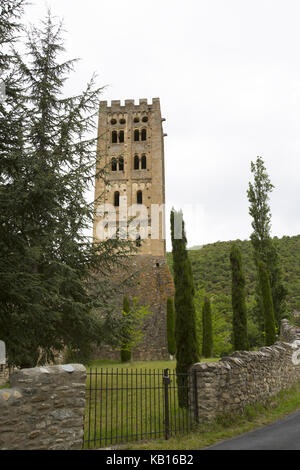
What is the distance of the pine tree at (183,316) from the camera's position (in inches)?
385

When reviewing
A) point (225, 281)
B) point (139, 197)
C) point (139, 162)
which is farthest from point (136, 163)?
point (225, 281)

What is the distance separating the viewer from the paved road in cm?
615

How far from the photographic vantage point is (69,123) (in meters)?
11.1

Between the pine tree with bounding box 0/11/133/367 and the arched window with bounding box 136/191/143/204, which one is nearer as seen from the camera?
the pine tree with bounding box 0/11/133/367

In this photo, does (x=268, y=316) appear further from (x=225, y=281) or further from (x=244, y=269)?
(x=244, y=269)

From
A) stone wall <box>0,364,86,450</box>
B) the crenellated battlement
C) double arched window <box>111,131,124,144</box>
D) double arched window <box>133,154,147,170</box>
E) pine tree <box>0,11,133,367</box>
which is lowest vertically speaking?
stone wall <box>0,364,86,450</box>

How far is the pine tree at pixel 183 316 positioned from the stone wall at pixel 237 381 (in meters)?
1.19

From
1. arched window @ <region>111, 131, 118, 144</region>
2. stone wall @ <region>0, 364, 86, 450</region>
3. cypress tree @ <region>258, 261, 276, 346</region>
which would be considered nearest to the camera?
stone wall @ <region>0, 364, 86, 450</region>

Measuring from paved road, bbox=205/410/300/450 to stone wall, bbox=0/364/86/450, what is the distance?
2.65 metres

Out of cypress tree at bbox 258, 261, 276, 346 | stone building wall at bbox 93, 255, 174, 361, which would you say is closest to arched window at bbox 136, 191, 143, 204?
stone building wall at bbox 93, 255, 174, 361

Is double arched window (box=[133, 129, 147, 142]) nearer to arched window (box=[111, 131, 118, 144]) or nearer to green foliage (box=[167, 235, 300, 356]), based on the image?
arched window (box=[111, 131, 118, 144])

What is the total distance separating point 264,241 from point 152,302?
9498 millimetres
